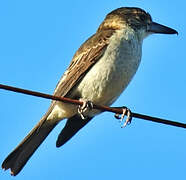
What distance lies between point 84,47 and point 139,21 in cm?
96

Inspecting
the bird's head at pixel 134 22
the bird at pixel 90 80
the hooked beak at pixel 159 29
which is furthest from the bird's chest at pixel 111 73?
the hooked beak at pixel 159 29

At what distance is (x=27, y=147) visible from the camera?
269 inches

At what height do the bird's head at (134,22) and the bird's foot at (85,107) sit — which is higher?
the bird's head at (134,22)

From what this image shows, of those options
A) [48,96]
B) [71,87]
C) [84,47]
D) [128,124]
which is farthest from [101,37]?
[48,96]

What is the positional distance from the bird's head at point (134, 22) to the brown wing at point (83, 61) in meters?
0.38

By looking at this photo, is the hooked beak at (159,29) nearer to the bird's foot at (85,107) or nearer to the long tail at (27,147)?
the bird's foot at (85,107)

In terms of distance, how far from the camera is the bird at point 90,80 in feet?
21.4

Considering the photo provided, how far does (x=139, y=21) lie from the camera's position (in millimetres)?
7676

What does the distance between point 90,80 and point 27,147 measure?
3.70ft

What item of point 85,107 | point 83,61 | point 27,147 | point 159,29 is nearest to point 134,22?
point 159,29

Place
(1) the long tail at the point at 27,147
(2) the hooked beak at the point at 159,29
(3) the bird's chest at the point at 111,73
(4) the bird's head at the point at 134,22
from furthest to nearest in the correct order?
(2) the hooked beak at the point at 159,29 → (4) the bird's head at the point at 134,22 → (1) the long tail at the point at 27,147 → (3) the bird's chest at the point at 111,73

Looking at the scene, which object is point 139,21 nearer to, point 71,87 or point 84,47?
point 84,47

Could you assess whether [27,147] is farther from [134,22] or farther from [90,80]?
[134,22]

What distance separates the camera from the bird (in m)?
6.51
